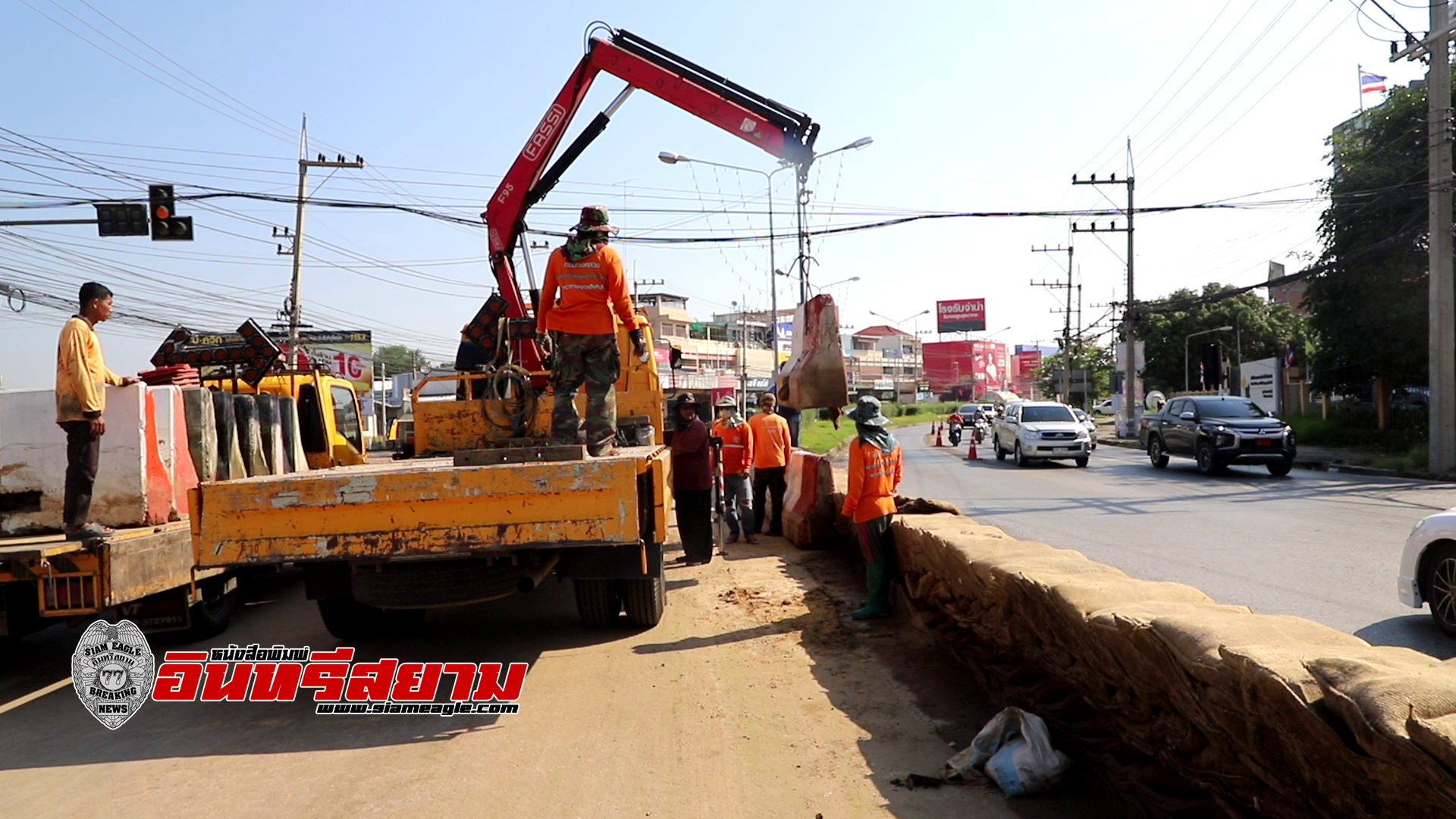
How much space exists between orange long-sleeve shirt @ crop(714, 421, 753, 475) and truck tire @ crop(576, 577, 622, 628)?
442 centimetres

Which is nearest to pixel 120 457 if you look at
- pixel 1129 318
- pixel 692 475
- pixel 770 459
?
pixel 692 475

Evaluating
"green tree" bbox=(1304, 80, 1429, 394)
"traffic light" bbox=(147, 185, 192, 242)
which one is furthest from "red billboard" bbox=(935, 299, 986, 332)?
"traffic light" bbox=(147, 185, 192, 242)

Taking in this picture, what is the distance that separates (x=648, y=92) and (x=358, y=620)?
7403 mm

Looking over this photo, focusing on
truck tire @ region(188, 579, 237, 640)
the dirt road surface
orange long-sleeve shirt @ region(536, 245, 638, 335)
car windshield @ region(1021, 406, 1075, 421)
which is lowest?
the dirt road surface

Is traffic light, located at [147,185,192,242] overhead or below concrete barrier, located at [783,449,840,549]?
overhead

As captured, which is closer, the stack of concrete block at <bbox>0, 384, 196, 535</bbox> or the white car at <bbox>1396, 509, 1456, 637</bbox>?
the white car at <bbox>1396, 509, 1456, 637</bbox>

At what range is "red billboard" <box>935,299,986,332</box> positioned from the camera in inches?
4183

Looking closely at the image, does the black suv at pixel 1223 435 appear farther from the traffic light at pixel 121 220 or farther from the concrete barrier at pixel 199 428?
the traffic light at pixel 121 220

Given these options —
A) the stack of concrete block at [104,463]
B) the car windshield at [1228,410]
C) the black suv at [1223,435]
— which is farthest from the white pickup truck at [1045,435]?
the stack of concrete block at [104,463]

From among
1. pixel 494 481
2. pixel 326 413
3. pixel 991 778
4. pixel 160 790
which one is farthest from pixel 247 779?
pixel 326 413

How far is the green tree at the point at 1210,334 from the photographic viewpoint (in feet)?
171

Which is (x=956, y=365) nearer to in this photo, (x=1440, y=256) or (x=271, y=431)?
(x=1440, y=256)

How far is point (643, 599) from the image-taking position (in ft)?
22.1

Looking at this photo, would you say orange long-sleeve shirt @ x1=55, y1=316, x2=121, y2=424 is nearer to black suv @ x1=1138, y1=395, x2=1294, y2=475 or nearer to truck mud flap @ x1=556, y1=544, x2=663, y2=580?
truck mud flap @ x1=556, y1=544, x2=663, y2=580
